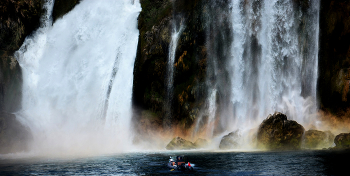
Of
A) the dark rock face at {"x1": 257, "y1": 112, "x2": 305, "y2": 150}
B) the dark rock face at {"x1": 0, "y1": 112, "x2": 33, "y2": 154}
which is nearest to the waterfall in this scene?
the dark rock face at {"x1": 257, "y1": 112, "x2": 305, "y2": 150}

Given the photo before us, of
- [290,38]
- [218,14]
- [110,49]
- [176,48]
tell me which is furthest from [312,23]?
[110,49]

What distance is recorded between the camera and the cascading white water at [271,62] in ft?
136

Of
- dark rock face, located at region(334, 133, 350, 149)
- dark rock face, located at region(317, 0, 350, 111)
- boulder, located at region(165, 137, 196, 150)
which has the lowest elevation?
dark rock face, located at region(334, 133, 350, 149)

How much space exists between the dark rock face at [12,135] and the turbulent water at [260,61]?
23.1 meters

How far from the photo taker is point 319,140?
3294cm

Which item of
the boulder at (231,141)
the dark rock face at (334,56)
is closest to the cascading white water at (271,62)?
the dark rock face at (334,56)

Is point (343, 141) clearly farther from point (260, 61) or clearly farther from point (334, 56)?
point (260, 61)

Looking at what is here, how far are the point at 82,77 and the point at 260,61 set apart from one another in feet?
81.5

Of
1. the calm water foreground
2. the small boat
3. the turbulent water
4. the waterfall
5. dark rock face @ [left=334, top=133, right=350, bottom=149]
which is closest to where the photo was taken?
the calm water foreground

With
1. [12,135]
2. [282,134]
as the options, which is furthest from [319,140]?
[12,135]

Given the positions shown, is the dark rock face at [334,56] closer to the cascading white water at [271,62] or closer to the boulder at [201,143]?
the cascading white water at [271,62]

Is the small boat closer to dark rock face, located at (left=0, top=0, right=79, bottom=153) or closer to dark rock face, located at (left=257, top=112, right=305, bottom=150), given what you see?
dark rock face, located at (left=257, top=112, right=305, bottom=150)

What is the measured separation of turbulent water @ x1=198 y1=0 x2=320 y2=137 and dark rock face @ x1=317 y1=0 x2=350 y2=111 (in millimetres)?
950

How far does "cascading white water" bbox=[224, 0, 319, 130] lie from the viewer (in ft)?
136
